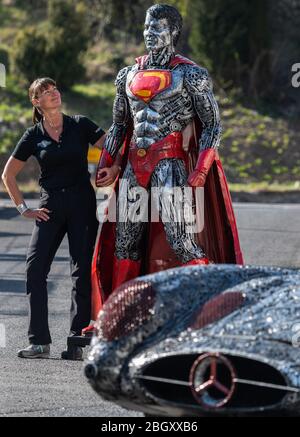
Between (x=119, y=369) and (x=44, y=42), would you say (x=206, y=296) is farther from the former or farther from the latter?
(x=44, y=42)

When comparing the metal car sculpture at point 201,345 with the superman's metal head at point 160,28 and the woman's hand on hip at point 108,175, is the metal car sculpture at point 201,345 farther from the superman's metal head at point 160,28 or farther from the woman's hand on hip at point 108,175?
the superman's metal head at point 160,28

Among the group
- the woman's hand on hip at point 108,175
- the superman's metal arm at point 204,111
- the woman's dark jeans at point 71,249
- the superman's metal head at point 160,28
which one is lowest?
the woman's dark jeans at point 71,249

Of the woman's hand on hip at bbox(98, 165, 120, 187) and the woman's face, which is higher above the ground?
the woman's face

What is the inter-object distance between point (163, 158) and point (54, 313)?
2.38 metres

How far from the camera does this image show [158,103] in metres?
7.25

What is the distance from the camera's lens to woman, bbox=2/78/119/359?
743 centimetres

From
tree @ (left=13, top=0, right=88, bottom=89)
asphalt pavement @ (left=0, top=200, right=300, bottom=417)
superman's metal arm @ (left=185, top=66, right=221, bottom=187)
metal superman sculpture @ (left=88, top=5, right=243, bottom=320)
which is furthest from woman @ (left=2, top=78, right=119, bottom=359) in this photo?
tree @ (left=13, top=0, right=88, bottom=89)

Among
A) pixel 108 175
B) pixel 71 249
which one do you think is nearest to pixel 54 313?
pixel 71 249

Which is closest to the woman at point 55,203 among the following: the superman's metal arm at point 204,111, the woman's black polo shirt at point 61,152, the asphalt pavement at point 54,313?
the woman's black polo shirt at point 61,152

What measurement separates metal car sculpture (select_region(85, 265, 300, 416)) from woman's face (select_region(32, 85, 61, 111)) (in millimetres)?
2528

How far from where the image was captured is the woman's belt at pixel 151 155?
726 centimetres

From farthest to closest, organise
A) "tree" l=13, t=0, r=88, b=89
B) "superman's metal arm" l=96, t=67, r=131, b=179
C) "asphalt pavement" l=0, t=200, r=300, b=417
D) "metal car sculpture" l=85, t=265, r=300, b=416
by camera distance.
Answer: "tree" l=13, t=0, r=88, b=89 → "superman's metal arm" l=96, t=67, r=131, b=179 → "asphalt pavement" l=0, t=200, r=300, b=417 → "metal car sculpture" l=85, t=265, r=300, b=416

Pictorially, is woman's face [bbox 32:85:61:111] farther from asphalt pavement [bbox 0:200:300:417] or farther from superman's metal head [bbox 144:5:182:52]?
asphalt pavement [bbox 0:200:300:417]

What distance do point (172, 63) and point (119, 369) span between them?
2.88m
